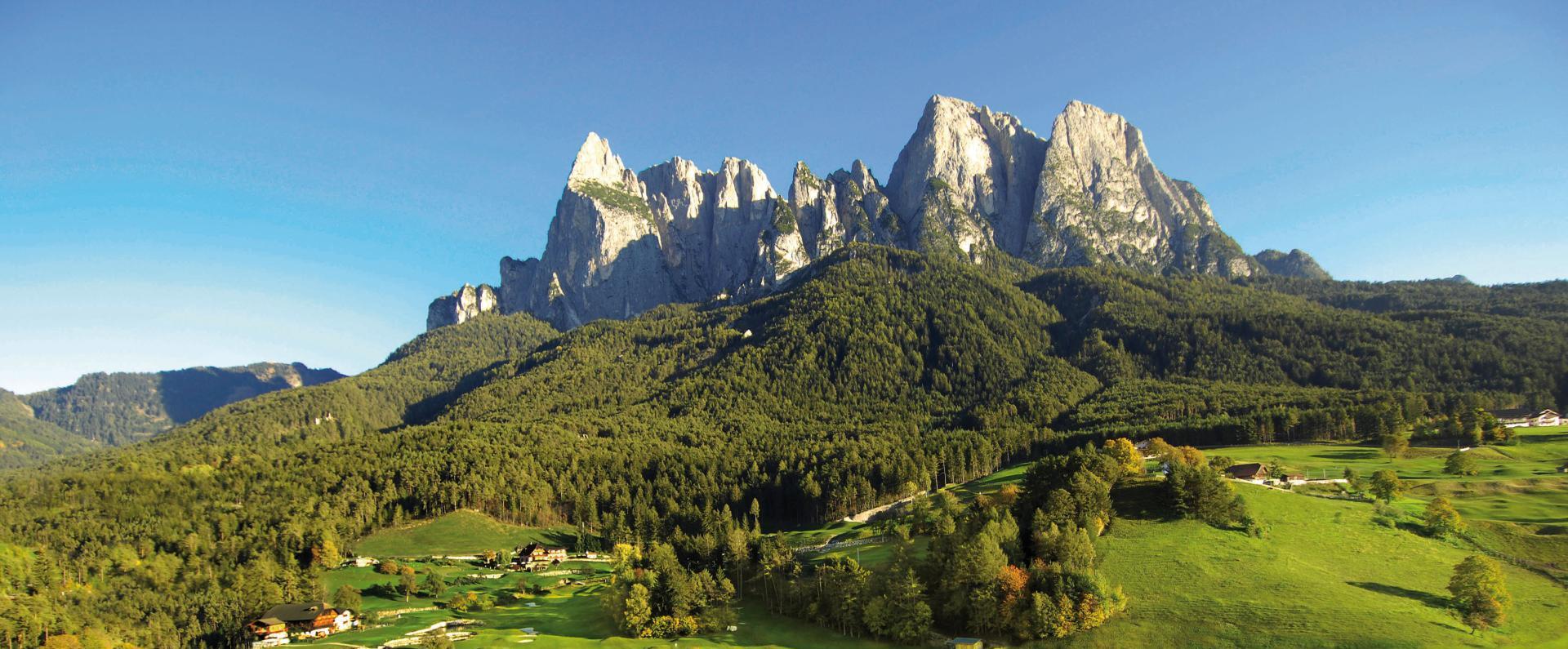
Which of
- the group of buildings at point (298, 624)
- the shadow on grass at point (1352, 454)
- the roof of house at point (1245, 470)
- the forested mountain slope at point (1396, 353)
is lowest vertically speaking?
the group of buildings at point (298, 624)

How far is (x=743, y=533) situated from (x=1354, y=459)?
87.2 metres

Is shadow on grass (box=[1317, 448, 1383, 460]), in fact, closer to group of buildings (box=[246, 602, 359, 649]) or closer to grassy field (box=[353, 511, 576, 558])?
grassy field (box=[353, 511, 576, 558])

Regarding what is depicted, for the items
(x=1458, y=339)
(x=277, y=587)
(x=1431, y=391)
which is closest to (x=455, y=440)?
(x=277, y=587)

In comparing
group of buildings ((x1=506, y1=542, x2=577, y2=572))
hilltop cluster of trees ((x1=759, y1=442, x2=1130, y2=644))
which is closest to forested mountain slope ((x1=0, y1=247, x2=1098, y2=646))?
group of buildings ((x1=506, y1=542, x2=577, y2=572))

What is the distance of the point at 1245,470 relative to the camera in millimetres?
93250

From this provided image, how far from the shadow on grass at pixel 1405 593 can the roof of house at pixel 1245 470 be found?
34.4 metres

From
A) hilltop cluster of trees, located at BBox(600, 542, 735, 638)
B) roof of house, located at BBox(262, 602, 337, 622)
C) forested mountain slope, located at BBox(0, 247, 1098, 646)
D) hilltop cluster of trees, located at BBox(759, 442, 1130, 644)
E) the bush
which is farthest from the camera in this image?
forested mountain slope, located at BBox(0, 247, 1098, 646)

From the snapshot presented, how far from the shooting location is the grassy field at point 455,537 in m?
118

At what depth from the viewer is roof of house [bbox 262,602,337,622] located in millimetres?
79438

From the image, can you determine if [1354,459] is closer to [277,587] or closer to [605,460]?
[605,460]

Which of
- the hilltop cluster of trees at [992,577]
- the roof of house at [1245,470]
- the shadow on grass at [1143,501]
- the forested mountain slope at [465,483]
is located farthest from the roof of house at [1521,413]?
the hilltop cluster of trees at [992,577]

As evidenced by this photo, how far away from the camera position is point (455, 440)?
161 meters

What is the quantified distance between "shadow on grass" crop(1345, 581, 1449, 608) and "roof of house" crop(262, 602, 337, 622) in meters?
97.8

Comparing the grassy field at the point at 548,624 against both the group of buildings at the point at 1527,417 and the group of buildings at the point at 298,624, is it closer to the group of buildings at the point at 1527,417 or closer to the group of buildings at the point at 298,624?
the group of buildings at the point at 298,624
